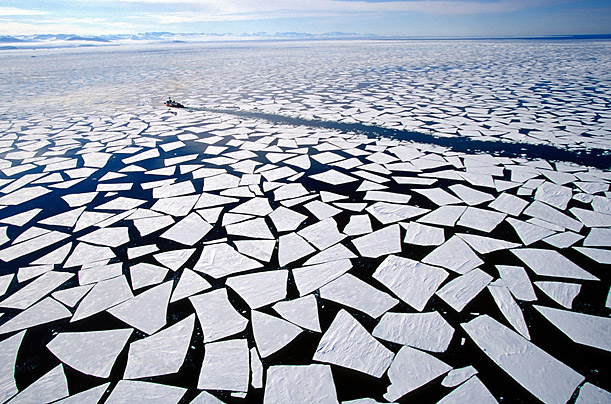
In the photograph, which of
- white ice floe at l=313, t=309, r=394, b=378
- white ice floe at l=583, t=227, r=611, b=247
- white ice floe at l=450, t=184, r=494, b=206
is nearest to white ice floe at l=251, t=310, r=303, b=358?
white ice floe at l=313, t=309, r=394, b=378

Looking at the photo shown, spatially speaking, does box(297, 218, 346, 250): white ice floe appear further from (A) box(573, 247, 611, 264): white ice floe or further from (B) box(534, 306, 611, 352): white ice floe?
(A) box(573, 247, 611, 264): white ice floe

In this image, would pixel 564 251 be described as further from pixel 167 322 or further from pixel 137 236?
pixel 137 236

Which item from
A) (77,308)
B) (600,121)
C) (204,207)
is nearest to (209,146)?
(204,207)

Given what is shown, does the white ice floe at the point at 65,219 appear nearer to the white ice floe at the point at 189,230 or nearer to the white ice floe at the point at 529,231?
the white ice floe at the point at 189,230

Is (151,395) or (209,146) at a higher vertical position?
(209,146)

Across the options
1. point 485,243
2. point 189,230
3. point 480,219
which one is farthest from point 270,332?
point 480,219

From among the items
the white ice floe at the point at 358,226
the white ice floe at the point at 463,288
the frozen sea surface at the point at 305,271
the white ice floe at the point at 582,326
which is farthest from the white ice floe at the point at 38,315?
the white ice floe at the point at 582,326

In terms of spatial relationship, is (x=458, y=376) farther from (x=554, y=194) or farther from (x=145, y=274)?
(x=554, y=194)
